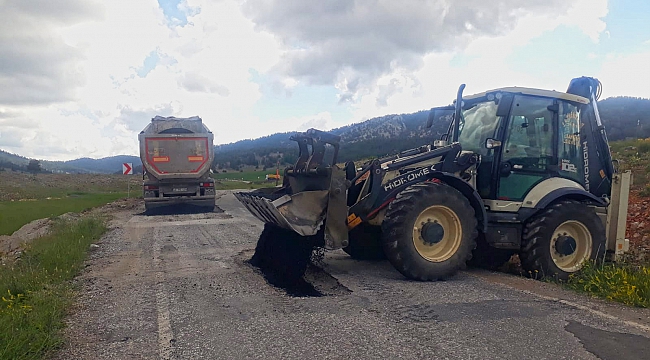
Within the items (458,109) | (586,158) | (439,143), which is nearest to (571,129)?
(586,158)

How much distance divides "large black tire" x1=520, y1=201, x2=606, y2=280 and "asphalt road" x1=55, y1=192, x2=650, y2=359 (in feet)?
1.48

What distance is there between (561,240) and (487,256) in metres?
1.15

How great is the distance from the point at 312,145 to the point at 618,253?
15.7ft

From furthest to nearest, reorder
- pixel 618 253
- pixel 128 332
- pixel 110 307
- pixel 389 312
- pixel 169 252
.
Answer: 1. pixel 169 252
2. pixel 618 253
3. pixel 110 307
4. pixel 389 312
5. pixel 128 332

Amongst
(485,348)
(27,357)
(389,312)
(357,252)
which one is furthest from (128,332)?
(357,252)

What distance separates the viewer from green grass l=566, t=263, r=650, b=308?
558 centimetres

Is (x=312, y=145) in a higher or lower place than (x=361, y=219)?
higher

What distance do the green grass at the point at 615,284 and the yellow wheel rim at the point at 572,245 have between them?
38 cm

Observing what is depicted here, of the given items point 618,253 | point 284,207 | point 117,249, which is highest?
point 284,207

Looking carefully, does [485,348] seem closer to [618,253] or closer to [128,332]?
[128,332]

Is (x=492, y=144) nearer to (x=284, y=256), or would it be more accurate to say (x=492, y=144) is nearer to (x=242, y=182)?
(x=284, y=256)

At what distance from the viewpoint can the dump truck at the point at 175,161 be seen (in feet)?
59.7

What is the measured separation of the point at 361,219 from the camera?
6.84 meters

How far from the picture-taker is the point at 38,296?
18.8ft
